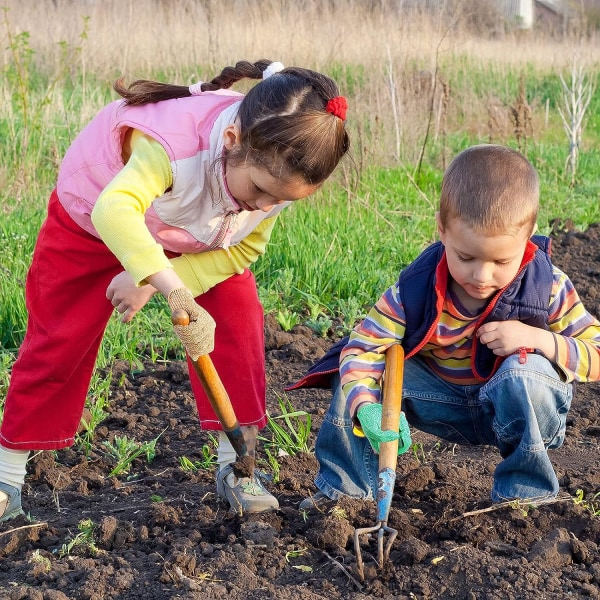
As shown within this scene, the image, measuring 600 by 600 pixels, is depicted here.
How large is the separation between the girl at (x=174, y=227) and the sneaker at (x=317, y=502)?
10cm

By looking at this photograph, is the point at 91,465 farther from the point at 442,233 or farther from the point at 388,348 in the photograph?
the point at 442,233

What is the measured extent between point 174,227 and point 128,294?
0.94 ft

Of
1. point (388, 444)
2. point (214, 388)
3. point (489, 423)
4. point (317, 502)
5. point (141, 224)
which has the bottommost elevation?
point (317, 502)

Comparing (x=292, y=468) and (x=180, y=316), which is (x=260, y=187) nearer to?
(x=180, y=316)

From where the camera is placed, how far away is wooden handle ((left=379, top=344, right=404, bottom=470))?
228cm

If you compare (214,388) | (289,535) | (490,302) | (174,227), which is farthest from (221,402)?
(490,302)

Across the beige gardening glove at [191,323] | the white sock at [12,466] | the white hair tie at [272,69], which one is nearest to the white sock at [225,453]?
the white sock at [12,466]

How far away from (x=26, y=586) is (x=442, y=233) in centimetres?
138

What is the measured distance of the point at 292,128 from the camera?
2.26 meters

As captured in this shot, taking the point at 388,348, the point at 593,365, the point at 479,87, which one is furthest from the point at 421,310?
the point at 479,87

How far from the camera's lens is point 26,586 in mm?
2238

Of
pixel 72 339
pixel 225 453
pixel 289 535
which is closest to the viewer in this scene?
pixel 289 535

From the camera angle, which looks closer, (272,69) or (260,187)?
(260,187)

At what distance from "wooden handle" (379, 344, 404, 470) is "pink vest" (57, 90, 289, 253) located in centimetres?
59
